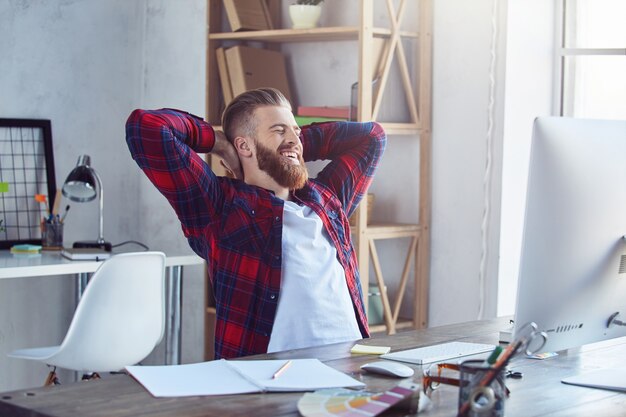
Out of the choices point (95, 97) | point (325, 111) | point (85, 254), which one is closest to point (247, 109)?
point (325, 111)

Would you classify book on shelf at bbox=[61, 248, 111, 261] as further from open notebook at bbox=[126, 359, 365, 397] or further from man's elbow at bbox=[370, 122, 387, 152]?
open notebook at bbox=[126, 359, 365, 397]

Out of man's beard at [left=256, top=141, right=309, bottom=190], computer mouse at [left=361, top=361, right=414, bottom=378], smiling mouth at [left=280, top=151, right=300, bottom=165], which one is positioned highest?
smiling mouth at [left=280, top=151, right=300, bottom=165]

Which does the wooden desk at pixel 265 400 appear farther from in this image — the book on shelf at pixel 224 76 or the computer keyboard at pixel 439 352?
the book on shelf at pixel 224 76

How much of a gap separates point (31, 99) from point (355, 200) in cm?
197

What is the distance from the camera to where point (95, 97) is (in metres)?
4.47

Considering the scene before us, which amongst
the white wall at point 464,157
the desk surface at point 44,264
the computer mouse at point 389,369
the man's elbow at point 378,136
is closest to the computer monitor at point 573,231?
the computer mouse at point 389,369

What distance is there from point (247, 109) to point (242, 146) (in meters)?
0.10

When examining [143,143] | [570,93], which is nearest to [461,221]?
[570,93]

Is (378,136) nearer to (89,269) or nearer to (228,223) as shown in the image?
(228,223)

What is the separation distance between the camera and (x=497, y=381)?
1478 mm

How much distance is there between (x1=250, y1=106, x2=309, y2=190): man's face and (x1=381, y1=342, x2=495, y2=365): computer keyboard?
0.66 m

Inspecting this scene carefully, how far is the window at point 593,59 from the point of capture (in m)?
3.65

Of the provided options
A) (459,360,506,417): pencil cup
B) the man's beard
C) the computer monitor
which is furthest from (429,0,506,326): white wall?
(459,360,506,417): pencil cup

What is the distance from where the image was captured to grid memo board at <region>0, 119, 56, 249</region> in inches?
163
